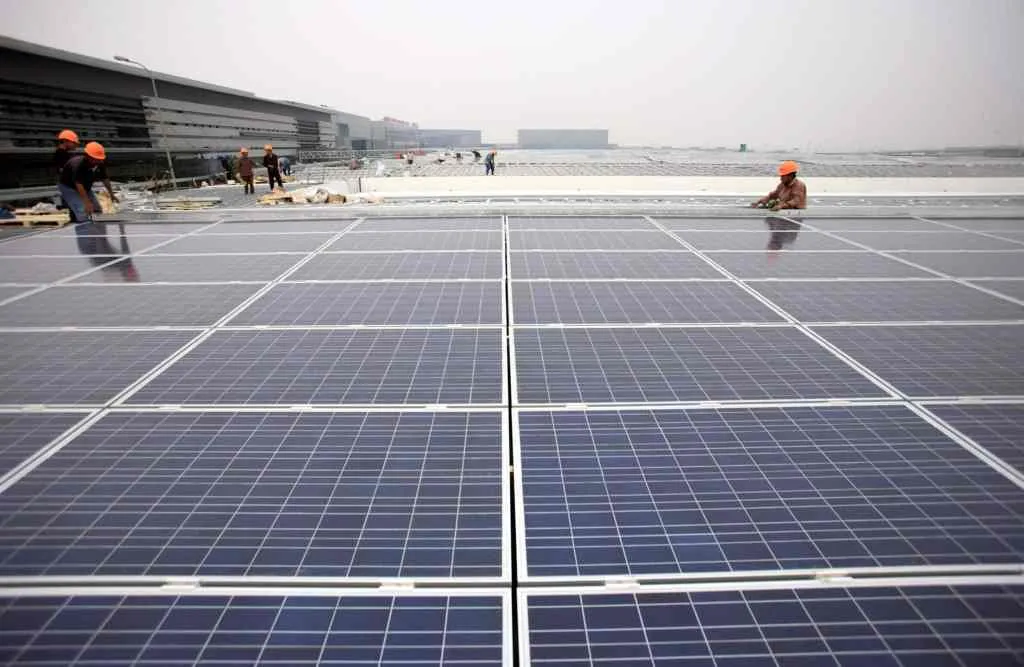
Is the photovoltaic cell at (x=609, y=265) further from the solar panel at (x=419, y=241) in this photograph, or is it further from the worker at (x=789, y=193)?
the worker at (x=789, y=193)

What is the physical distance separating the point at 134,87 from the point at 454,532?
116ft

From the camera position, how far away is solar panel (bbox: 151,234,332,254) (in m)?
7.65

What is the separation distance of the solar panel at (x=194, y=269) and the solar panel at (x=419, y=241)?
3.30 ft

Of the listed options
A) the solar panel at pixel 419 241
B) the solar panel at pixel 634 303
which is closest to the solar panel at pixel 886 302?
the solar panel at pixel 634 303

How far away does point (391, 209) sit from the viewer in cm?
1054

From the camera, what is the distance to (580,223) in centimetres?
958

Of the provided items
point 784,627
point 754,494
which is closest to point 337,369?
point 754,494

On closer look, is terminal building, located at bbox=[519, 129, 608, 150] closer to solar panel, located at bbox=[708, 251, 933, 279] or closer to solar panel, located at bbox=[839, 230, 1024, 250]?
solar panel, located at bbox=[839, 230, 1024, 250]

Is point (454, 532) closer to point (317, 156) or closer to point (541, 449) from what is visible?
point (541, 449)

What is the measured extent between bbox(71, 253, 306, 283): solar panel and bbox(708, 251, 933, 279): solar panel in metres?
6.43

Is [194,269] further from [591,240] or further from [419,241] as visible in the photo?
[591,240]

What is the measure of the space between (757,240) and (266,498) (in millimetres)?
8267

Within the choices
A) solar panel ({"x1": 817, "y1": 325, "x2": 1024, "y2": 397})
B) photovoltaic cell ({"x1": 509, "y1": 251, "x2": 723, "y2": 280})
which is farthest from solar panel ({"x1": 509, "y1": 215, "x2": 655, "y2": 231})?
solar panel ({"x1": 817, "y1": 325, "x2": 1024, "y2": 397})

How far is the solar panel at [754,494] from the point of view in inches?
92.0
